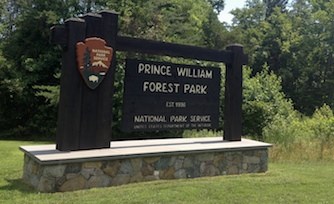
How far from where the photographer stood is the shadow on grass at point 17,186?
5332 millimetres

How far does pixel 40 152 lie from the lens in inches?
222

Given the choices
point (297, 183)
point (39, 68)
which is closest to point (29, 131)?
point (39, 68)

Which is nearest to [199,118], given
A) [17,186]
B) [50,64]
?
[17,186]

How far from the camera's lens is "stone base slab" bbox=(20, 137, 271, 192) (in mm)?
5305

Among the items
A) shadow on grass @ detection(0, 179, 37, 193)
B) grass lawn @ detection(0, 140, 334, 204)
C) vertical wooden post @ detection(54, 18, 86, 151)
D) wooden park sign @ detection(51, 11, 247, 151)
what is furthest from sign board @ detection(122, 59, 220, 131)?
shadow on grass @ detection(0, 179, 37, 193)

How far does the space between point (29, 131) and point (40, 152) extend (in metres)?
11.6

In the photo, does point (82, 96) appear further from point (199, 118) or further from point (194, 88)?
point (199, 118)

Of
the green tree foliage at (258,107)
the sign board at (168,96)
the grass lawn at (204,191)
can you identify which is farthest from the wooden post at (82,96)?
the green tree foliage at (258,107)

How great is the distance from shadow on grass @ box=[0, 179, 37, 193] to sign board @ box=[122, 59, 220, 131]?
1.80 metres

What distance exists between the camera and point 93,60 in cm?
597

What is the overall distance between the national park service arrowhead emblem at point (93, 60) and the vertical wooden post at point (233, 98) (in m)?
2.78

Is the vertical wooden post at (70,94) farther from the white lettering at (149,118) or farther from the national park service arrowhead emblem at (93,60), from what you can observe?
the white lettering at (149,118)

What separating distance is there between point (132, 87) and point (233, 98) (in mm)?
2354

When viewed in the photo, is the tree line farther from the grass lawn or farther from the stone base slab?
the grass lawn
